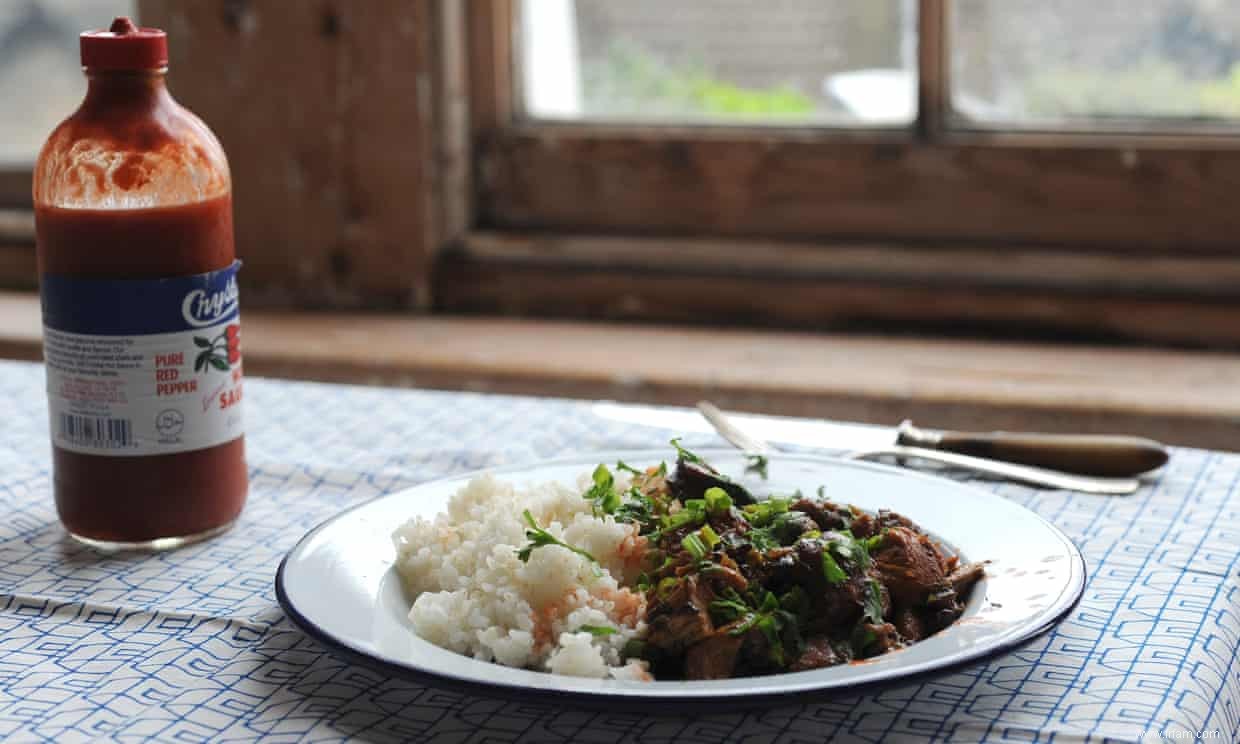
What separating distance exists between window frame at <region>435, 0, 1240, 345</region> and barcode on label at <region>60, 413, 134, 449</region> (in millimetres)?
1412

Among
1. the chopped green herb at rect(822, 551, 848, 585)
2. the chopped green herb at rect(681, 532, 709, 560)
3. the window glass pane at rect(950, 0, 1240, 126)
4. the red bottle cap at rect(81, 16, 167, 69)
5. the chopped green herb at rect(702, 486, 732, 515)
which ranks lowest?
the chopped green herb at rect(822, 551, 848, 585)

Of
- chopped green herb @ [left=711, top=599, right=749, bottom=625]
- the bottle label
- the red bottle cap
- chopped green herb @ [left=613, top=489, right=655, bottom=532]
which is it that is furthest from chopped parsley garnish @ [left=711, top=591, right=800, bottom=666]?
the red bottle cap

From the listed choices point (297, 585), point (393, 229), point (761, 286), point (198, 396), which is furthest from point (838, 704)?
point (393, 229)

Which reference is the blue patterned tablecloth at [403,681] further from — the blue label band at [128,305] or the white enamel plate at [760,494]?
the blue label band at [128,305]

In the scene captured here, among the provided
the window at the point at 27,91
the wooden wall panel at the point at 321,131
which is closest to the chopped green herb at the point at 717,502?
the wooden wall panel at the point at 321,131

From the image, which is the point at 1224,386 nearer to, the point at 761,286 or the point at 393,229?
the point at 761,286

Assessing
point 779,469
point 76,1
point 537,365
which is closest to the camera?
point 779,469

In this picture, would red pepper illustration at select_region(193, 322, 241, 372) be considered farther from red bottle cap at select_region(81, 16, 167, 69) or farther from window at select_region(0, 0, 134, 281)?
window at select_region(0, 0, 134, 281)

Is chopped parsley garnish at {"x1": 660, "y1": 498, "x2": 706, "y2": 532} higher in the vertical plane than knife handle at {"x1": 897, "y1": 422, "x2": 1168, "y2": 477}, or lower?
higher

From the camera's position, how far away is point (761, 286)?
2248 millimetres

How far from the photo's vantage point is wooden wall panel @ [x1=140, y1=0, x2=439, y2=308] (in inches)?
89.9

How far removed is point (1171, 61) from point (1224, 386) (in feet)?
1.59

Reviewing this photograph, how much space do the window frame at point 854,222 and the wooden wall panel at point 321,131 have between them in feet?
0.33

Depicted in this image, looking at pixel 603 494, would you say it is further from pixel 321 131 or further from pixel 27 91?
pixel 27 91
